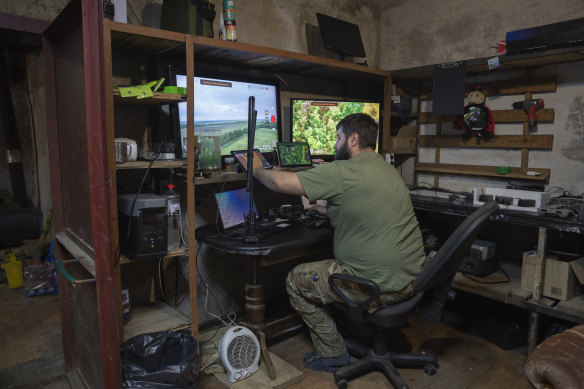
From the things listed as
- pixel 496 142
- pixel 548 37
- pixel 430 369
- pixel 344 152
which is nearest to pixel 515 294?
pixel 430 369

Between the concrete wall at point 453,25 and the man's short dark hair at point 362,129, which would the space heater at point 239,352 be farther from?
the concrete wall at point 453,25

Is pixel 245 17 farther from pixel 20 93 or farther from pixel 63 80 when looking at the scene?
pixel 20 93

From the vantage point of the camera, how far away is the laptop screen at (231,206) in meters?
2.40

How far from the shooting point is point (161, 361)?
6.40 ft

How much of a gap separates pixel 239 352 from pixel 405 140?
2134 millimetres

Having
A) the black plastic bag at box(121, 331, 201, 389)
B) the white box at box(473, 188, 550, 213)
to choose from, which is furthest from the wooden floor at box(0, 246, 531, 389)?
the white box at box(473, 188, 550, 213)

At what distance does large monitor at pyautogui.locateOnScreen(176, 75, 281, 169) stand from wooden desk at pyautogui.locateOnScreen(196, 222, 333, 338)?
441mm

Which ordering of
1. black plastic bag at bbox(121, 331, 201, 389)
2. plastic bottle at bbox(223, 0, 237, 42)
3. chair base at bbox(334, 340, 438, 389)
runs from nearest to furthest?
black plastic bag at bbox(121, 331, 201, 389), chair base at bbox(334, 340, 438, 389), plastic bottle at bbox(223, 0, 237, 42)

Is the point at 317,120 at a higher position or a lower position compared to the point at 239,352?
higher

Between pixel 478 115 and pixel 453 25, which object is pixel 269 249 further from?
pixel 453 25

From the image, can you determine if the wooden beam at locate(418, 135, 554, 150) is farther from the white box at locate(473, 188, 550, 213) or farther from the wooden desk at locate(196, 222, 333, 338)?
the wooden desk at locate(196, 222, 333, 338)

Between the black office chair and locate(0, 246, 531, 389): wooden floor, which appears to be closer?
the black office chair

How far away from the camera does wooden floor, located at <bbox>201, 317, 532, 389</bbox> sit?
2.19 meters

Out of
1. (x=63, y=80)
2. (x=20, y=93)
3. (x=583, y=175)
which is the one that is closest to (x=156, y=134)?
(x=63, y=80)
